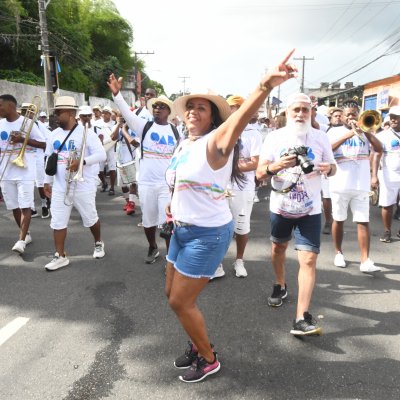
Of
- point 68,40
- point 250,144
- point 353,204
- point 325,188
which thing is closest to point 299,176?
point 250,144

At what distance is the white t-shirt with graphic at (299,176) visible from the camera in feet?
10.3

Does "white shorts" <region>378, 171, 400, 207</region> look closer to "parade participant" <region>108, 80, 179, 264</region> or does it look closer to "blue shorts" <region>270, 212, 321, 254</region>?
"blue shorts" <region>270, 212, 321, 254</region>

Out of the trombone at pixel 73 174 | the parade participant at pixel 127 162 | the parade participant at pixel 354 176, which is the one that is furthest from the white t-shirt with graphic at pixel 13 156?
the parade participant at pixel 354 176

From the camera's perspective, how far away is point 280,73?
177 centimetres

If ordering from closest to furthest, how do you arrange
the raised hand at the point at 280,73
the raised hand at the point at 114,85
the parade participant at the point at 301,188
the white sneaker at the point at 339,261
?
the raised hand at the point at 280,73, the parade participant at the point at 301,188, the raised hand at the point at 114,85, the white sneaker at the point at 339,261

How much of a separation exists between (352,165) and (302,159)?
1.95 metres

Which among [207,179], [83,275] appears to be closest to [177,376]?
[207,179]

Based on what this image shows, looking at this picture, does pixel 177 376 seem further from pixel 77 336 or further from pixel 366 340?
pixel 366 340

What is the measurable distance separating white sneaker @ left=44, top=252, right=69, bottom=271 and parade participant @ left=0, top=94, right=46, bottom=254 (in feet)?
2.38

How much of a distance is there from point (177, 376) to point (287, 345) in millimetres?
925

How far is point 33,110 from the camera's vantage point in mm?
5766

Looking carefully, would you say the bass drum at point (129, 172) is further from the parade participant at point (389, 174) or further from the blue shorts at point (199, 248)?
the blue shorts at point (199, 248)

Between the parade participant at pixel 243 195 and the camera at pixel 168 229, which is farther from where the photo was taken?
the parade participant at pixel 243 195

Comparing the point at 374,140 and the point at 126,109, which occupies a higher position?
the point at 126,109
